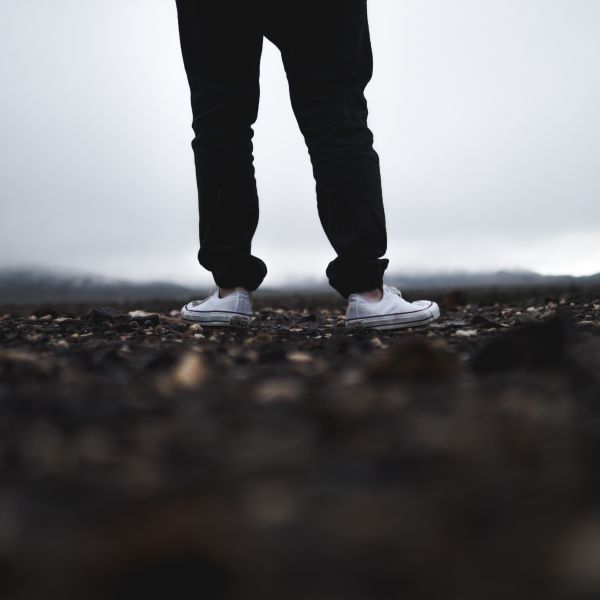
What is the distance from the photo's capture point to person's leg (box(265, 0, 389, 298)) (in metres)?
2.95

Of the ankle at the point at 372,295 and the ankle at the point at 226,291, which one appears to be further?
the ankle at the point at 226,291

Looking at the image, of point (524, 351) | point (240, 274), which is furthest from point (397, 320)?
point (524, 351)

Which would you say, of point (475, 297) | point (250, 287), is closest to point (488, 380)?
point (250, 287)

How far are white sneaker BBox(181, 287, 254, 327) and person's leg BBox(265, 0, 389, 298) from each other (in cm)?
Answer: 51

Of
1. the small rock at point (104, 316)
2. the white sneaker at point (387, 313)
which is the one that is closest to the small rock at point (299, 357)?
the white sneaker at point (387, 313)

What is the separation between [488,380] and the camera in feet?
4.41

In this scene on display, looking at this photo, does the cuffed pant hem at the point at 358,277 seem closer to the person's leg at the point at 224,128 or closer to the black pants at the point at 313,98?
the black pants at the point at 313,98

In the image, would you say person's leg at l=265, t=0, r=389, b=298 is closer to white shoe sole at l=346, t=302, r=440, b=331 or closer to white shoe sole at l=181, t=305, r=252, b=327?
white shoe sole at l=346, t=302, r=440, b=331

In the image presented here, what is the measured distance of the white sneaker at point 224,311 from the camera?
3234mm

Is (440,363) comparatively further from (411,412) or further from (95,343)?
(95,343)

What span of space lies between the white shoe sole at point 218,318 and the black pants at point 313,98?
1.72 feet

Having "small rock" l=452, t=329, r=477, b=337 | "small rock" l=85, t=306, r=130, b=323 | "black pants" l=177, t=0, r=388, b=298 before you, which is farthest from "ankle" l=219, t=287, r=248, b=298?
"small rock" l=452, t=329, r=477, b=337

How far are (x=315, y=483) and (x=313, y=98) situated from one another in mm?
2548

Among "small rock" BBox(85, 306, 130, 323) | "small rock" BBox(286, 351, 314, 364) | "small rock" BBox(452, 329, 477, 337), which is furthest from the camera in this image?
"small rock" BBox(85, 306, 130, 323)
